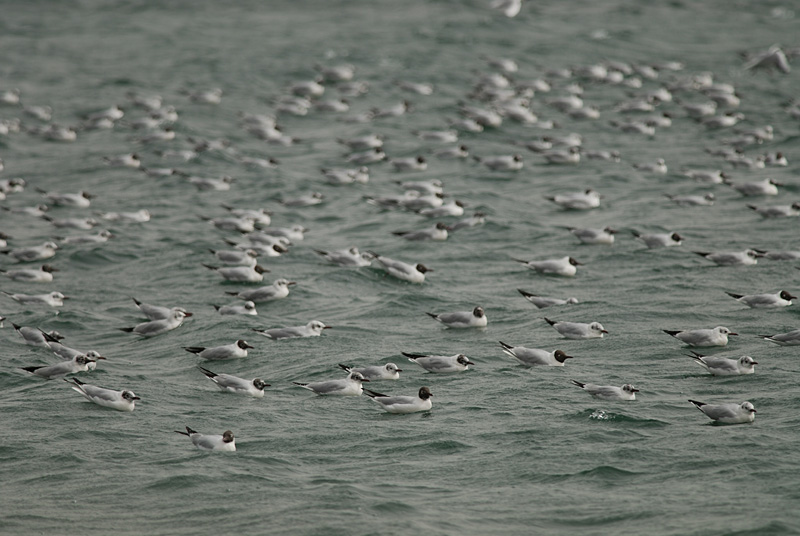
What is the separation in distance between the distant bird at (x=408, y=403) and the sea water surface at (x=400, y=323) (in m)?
0.16

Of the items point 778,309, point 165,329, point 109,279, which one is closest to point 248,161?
point 109,279

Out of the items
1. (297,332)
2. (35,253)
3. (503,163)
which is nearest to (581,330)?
(297,332)

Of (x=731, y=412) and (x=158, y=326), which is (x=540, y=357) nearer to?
(x=731, y=412)

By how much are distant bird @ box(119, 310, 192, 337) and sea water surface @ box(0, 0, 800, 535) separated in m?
0.22

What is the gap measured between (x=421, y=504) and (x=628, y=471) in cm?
248

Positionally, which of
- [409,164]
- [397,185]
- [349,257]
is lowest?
[397,185]

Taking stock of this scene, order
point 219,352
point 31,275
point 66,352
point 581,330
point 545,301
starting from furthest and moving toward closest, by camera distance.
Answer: point 31,275 < point 545,301 < point 581,330 < point 219,352 < point 66,352

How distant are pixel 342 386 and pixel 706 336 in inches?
223

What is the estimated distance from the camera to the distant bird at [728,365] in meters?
15.9

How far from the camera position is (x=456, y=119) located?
3553 cm

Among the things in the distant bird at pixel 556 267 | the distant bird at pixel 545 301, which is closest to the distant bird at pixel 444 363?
the distant bird at pixel 545 301

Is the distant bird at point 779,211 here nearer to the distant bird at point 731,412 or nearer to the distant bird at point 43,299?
the distant bird at point 731,412

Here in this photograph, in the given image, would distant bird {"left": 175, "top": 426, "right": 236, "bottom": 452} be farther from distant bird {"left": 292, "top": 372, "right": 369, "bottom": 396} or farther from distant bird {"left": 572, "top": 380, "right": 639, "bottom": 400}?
distant bird {"left": 572, "top": 380, "right": 639, "bottom": 400}

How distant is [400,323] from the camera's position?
63.3 ft
